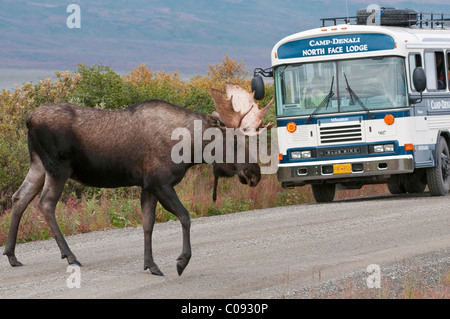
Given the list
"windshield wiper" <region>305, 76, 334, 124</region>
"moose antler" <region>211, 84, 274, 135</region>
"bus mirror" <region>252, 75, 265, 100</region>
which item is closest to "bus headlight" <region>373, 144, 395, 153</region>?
"windshield wiper" <region>305, 76, 334, 124</region>

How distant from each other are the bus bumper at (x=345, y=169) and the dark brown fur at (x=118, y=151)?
861cm

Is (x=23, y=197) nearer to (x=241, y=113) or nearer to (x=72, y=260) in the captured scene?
(x=72, y=260)

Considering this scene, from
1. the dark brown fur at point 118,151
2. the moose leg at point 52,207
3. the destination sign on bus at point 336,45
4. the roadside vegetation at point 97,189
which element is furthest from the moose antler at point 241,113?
the destination sign on bus at point 336,45

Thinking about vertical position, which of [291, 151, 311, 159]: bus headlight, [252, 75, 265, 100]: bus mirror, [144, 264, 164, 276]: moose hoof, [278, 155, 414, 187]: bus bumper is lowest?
[144, 264, 164, 276]: moose hoof

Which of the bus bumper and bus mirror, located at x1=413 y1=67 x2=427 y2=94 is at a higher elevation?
bus mirror, located at x1=413 y1=67 x2=427 y2=94

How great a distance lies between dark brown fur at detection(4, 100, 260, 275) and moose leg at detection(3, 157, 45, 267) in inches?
14.8

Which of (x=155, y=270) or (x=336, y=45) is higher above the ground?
(x=336, y=45)

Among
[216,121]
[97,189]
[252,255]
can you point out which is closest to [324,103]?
[97,189]

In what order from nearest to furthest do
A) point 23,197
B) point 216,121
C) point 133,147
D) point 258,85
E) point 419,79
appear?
point 216,121 → point 133,147 → point 23,197 → point 419,79 → point 258,85

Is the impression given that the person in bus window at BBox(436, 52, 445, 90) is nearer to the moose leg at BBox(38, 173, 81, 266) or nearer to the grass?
the grass

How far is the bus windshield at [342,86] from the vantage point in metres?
18.6

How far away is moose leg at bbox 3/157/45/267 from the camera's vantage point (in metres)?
11.1

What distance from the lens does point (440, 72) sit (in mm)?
20078

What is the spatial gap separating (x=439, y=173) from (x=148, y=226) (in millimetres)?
10369
